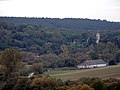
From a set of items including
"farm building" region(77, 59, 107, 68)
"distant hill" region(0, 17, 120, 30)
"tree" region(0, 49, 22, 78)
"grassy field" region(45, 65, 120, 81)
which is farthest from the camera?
"distant hill" region(0, 17, 120, 30)

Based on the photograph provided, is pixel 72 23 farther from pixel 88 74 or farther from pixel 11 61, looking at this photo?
pixel 11 61

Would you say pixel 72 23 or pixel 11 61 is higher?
pixel 11 61

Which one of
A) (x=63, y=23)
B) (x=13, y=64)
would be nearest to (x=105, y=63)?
(x=13, y=64)

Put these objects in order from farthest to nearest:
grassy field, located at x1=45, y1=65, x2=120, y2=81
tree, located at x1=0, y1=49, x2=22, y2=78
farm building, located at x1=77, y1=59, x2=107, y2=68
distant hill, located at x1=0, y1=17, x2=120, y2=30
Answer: distant hill, located at x1=0, y1=17, x2=120, y2=30 → farm building, located at x1=77, y1=59, x2=107, y2=68 → tree, located at x1=0, y1=49, x2=22, y2=78 → grassy field, located at x1=45, y1=65, x2=120, y2=81

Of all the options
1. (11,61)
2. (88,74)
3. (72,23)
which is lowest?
(88,74)

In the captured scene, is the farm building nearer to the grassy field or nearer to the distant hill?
the grassy field

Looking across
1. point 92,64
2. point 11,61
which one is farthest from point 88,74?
point 92,64

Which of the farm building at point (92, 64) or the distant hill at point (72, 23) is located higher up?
the distant hill at point (72, 23)

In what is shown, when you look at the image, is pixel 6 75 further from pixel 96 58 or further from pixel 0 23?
pixel 0 23

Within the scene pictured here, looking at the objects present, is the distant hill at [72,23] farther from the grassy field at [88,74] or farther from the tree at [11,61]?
the tree at [11,61]

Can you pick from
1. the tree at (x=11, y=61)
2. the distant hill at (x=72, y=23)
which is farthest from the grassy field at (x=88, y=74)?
the distant hill at (x=72, y=23)

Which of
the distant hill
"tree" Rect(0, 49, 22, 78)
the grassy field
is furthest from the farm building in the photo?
the distant hill
